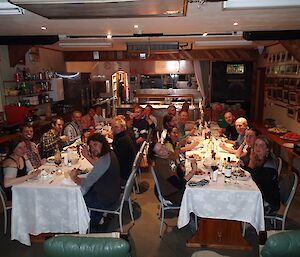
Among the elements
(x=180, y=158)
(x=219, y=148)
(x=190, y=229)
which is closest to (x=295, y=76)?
(x=219, y=148)

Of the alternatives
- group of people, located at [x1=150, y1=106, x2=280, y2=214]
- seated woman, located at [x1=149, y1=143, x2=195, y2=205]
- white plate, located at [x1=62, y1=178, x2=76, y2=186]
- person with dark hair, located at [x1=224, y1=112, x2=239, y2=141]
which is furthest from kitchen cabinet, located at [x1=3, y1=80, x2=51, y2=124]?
person with dark hair, located at [x1=224, y1=112, x2=239, y2=141]

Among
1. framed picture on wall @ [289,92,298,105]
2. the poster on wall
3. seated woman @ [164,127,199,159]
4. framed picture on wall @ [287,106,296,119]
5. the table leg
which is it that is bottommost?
the table leg

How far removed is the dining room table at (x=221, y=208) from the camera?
3088mm

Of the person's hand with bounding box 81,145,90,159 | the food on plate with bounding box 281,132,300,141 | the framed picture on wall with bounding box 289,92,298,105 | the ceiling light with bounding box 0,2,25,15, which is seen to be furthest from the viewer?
the framed picture on wall with bounding box 289,92,298,105

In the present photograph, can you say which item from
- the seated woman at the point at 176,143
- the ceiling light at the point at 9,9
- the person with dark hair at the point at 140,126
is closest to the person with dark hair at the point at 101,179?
the seated woman at the point at 176,143

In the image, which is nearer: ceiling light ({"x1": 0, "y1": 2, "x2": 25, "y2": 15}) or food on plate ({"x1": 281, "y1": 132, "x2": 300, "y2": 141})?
ceiling light ({"x1": 0, "y1": 2, "x2": 25, "y2": 15})

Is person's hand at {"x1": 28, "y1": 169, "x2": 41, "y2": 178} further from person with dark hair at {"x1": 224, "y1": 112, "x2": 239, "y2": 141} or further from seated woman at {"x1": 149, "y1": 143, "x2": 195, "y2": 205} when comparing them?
person with dark hair at {"x1": 224, "y1": 112, "x2": 239, "y2": 141}

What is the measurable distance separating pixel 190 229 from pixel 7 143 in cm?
428

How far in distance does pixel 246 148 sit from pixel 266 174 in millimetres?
1161

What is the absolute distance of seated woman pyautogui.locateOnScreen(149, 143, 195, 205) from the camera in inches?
133

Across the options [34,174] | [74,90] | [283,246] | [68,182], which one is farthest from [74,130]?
[283,246]

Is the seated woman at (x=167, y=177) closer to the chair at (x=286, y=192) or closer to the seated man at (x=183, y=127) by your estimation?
the chair at (x=286, y=192)

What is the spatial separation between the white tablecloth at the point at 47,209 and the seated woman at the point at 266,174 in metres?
1.93

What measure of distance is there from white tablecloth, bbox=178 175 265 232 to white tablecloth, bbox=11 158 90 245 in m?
1.15
